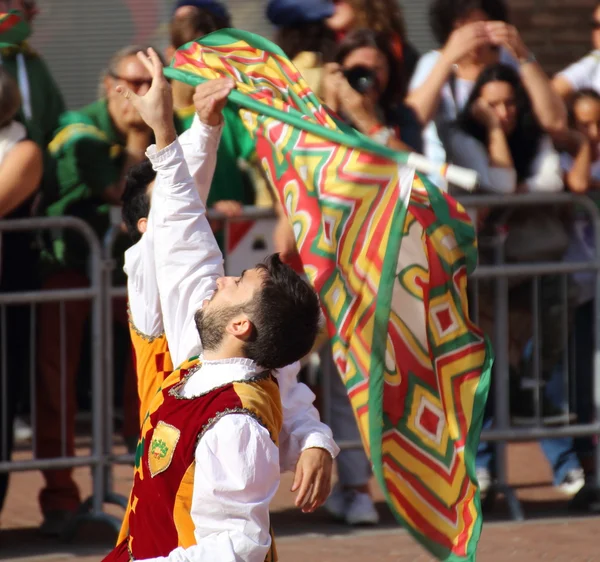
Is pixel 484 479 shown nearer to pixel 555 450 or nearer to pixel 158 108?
pixel 555 450

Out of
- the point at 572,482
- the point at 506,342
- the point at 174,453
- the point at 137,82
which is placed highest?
the point at 137,82

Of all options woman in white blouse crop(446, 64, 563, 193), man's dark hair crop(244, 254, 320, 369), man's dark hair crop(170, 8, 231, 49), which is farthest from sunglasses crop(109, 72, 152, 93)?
man's dark hair crop(244, 254, 320, 369)

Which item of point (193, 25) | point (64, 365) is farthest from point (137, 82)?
point (64, 365)

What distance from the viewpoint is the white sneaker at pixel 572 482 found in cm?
712

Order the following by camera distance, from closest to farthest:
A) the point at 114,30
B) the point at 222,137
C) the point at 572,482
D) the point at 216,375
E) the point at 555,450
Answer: the point at 216,375, the point at 222,137, the point at 572,482, the point at 555,450, the point at 114,30

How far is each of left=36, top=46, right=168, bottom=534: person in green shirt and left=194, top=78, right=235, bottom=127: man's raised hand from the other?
2.24 m

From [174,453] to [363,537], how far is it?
3189mm

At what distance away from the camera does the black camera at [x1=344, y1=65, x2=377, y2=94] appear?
21.6ft

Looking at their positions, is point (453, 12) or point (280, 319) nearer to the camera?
point (280, 319)

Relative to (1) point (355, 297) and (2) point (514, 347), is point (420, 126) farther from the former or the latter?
(1) point (355, 297)

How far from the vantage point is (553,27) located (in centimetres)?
1152

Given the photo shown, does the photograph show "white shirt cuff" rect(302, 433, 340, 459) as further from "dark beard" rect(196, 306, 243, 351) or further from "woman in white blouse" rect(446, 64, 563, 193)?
"woman in white blouse" rect(446, 64, 563, 193)

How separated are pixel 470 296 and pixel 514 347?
382 mm

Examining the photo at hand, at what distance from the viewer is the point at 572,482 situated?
282 inches
